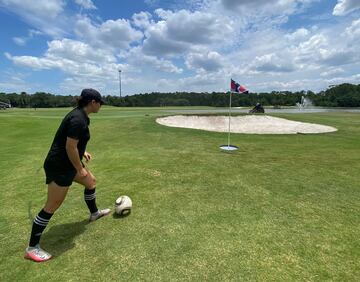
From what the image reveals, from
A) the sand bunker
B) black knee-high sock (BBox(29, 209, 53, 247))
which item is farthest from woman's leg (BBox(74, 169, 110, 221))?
the sand bunker

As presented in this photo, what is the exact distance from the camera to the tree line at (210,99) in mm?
89562

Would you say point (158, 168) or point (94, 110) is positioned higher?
point (94, 110)

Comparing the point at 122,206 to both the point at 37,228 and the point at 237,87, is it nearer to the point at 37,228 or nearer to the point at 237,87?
the point at 37,228

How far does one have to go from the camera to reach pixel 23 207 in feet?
20.8

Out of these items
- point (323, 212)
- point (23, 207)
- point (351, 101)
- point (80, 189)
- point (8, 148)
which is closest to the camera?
point (323, 212)

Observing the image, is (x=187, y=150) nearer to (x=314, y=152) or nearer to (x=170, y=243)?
(x=314, y=152)

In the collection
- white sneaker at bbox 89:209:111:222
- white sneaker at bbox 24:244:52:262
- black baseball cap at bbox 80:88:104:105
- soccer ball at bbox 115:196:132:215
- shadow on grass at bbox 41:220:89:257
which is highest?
black baseball cap at bbox 80:88:104:105

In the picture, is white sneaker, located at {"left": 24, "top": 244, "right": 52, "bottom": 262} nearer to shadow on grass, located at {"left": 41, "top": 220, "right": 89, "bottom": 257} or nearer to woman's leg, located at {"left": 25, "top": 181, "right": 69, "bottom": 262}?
woman's leg, located at {"left": 25, "top": 181, "right": 69, "bottom": 262}

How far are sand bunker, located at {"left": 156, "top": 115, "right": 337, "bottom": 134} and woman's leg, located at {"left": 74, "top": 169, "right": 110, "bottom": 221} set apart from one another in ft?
Answer: 57.6

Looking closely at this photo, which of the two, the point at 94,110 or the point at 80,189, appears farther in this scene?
the point at 80,189

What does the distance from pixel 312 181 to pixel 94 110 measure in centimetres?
599

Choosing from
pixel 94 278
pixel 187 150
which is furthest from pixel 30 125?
pixel 94 278

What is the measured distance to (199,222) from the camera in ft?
17.8

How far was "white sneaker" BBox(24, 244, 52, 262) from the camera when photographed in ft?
14.3
